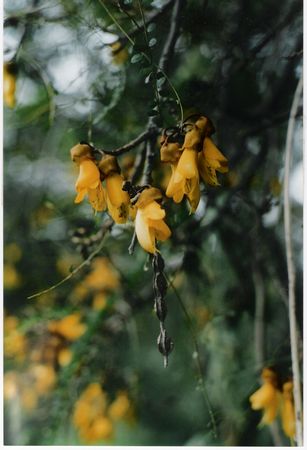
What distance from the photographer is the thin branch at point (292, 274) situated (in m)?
1.03

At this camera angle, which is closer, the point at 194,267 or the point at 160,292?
the point at 160,292

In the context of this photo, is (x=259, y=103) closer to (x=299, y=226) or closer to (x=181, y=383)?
(x=299, y=226)

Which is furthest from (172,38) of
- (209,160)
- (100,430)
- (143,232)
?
(100,430)

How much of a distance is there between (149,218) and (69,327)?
0.31 m

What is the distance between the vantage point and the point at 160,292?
975 mm

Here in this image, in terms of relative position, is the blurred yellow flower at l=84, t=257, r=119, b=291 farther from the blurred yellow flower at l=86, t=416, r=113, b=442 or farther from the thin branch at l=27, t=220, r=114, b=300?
the blurred yellow flower at l=86, t=416, r=113, b=442

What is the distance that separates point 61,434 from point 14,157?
0.46m

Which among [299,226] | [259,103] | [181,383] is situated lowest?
[181,383]

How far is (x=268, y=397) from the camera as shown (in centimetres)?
107

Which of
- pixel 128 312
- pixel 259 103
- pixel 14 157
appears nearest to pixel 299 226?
pixel 259 103

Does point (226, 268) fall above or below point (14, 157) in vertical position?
below

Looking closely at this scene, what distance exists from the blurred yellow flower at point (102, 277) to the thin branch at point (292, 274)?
0.28 meters

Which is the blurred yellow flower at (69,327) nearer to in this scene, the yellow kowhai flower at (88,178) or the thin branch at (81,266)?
the thin branch at (81,266)

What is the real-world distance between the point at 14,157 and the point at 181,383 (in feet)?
1.51
